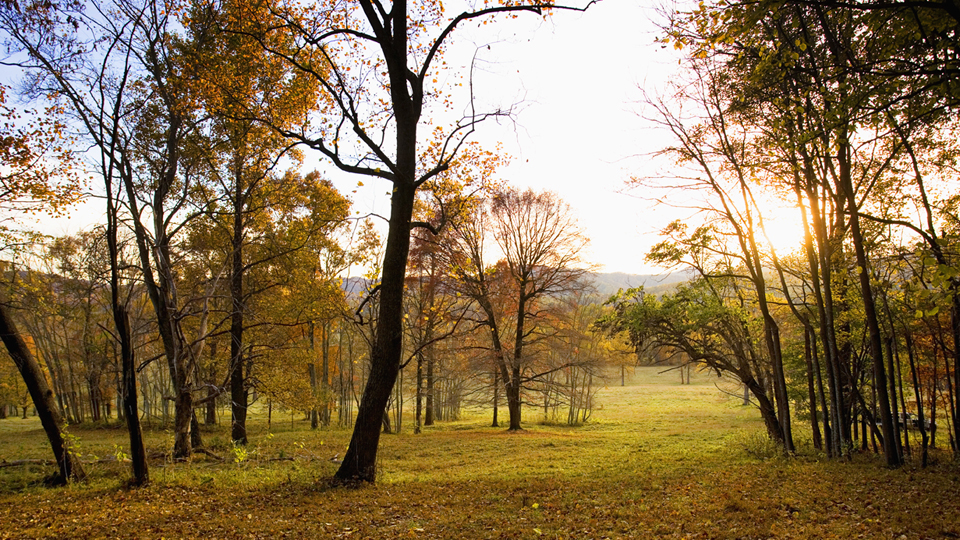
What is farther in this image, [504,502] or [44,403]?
[44,403]

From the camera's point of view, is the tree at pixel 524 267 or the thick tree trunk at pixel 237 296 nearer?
the thick tree trunk at pixel 237 296

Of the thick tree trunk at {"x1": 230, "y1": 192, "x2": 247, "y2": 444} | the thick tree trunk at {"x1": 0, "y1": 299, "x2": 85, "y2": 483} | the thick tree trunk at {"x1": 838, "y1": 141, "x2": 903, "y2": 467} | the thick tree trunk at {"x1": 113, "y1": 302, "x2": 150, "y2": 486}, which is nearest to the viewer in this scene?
the thick tree trunk at {"x1": 113, "y1": 302, "x2": 150, "y2": 486}

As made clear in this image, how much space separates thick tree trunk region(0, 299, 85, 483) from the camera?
299 inches

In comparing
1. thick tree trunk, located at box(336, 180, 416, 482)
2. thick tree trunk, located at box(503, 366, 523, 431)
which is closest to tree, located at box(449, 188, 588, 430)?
thick tree trunk, located at box(503, 366, 523, 431)

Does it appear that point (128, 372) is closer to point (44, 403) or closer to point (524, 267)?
point (44, 403)

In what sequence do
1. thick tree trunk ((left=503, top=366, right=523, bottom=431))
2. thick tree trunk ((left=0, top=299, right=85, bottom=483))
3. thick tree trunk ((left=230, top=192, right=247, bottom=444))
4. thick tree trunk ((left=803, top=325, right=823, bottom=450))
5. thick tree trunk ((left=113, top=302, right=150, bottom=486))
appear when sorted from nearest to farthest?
1. thick tree trunk ((left=113, top=302, right=150, bottom=486))
2. thick tree trunk ((left=0, top=299, right=85, bottom=483))
3. thick tree trunk ((left=803, top=325, right=823, bottom=450))
4. thick tree trunk ((left=230, top=192, right=247, bottom=444))
5. thick tree trunk ((left=503, top=366, right=523, bottom=431))

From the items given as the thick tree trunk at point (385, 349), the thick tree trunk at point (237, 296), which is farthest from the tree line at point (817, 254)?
the thick tree trunk at point (237, 296)

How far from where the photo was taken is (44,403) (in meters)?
7.72

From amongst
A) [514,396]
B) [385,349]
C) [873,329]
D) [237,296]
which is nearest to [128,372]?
[385,349]

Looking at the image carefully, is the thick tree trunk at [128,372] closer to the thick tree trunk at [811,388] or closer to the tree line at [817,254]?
the tree line at [817,254]

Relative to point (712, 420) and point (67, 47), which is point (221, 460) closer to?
point (67, 47)

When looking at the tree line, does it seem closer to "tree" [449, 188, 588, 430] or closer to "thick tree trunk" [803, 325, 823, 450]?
"thick tree trunk" [803, 325, 823, 450]

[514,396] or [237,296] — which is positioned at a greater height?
[237,296]

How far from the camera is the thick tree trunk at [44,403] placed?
7598 mm
